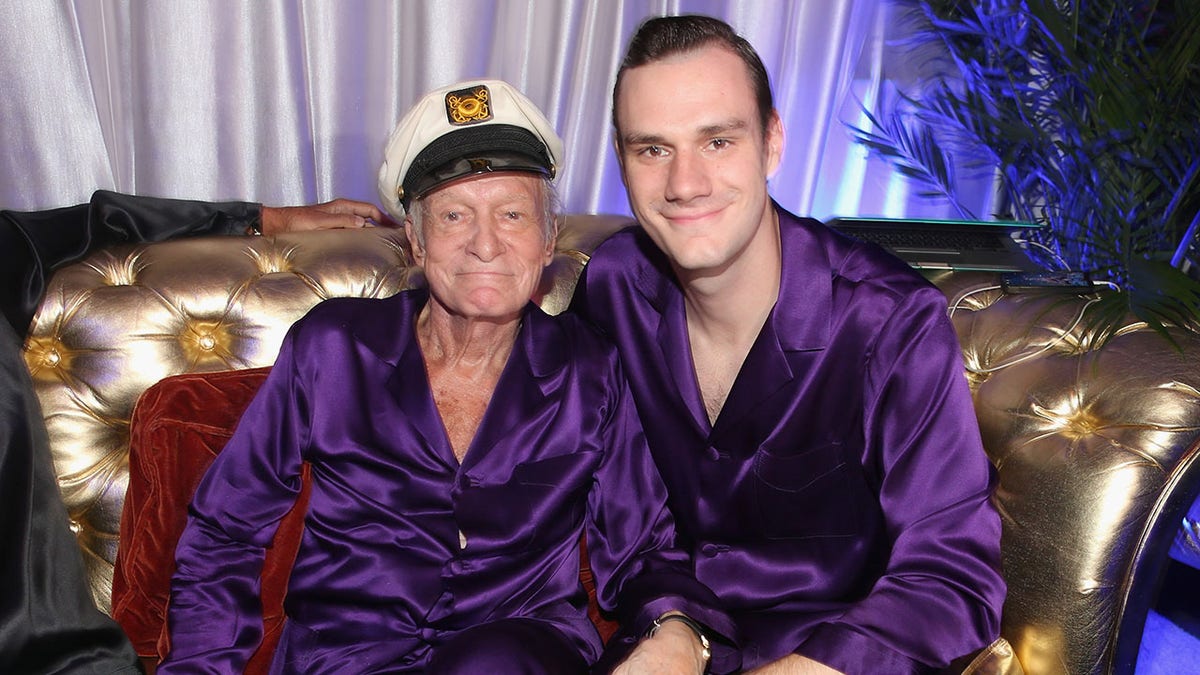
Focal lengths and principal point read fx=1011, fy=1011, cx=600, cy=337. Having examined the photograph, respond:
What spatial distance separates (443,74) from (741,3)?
36.2 inches

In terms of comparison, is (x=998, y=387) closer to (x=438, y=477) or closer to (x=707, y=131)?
(x=707, y=131)

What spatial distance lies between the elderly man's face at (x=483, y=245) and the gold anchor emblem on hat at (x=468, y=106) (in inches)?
4.2

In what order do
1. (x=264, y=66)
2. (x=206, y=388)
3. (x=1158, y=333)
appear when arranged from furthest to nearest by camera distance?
(x=264, y=66)
(x=206, y=388)
(x=1158, y=333)

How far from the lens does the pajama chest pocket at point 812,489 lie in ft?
5.20

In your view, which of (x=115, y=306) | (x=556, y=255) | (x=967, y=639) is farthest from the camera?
(x=556, y=255)

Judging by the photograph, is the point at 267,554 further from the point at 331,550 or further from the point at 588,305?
the point at 588,305

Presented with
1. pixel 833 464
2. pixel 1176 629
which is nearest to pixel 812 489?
pixel 833 464

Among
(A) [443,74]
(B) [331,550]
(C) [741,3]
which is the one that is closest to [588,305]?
(B) [331,550]

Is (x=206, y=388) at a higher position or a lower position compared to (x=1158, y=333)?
lower

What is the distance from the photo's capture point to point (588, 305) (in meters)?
1.86

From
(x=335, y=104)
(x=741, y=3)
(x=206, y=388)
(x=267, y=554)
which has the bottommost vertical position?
(x=267, y=554)

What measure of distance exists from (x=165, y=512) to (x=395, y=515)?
0.40 m

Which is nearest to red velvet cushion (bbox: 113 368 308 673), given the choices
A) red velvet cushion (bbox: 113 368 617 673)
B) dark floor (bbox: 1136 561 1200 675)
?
red velvet cushion (bbox: 113 368 617 673)

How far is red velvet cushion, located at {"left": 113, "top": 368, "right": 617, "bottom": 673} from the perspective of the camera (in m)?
1.69
